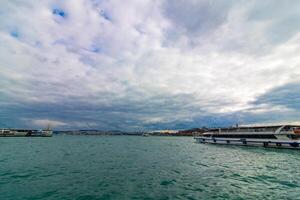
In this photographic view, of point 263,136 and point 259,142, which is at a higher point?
point 263,136

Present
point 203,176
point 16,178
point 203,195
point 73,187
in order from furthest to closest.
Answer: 1. point 203,176
2. point 16,178
3. point 73,187
4. point 203,195

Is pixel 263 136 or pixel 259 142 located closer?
pixel 263 136

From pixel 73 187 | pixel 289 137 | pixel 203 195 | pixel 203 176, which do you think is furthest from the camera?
pixel 289 137

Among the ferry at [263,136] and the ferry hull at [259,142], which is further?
the ferry at [263,136]

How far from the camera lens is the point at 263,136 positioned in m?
75.3

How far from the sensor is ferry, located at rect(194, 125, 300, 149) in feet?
217

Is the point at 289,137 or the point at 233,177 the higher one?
the point at 289,137

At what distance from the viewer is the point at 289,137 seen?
220 feet

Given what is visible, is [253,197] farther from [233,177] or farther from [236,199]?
[233,177]

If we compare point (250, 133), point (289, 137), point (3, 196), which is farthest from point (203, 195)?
point (250, 133)

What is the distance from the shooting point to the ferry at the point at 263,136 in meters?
66.2

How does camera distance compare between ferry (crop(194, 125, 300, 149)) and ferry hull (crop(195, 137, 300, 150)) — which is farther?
ferry (crop(194, 125, 300, 149))

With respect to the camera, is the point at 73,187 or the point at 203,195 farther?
the point at 73,187

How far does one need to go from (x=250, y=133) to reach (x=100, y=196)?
7751 centimetres
